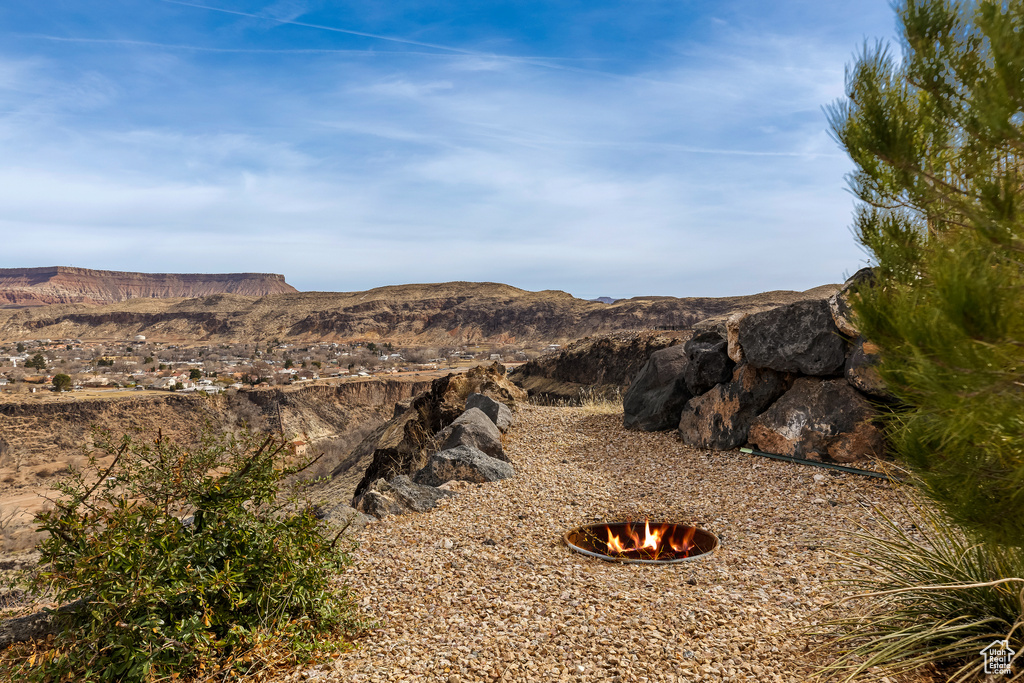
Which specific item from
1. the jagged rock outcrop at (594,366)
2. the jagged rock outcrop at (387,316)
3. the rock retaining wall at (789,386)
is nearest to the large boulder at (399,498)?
the rock retaining wall at (789,386)

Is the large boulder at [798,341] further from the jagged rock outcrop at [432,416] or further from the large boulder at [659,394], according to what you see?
the jagged rock outcrop at [432,416]

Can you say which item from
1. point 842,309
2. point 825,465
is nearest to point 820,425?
point 825,465

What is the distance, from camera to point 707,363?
29.1 ft

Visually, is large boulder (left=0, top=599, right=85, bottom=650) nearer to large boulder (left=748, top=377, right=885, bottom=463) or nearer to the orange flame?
the orange flame

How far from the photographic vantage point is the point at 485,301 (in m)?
73.8

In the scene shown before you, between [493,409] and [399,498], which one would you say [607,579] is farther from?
[493,409]

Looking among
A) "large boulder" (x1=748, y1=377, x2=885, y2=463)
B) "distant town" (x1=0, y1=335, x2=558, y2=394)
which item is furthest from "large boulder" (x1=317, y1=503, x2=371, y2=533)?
"distant town" (x1=0, y1=335, x2=558, y2=394)

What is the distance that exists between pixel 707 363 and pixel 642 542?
12.6 feet

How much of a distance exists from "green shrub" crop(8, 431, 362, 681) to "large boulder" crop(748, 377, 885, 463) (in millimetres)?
5763

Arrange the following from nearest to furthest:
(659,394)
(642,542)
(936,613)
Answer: (936,613)
(642,542)
(659,394)

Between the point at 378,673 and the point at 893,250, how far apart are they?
4.63m

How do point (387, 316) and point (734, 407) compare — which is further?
point (387, 316)

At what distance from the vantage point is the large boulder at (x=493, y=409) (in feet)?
32.8

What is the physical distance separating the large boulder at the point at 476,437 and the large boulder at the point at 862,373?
175 inches
